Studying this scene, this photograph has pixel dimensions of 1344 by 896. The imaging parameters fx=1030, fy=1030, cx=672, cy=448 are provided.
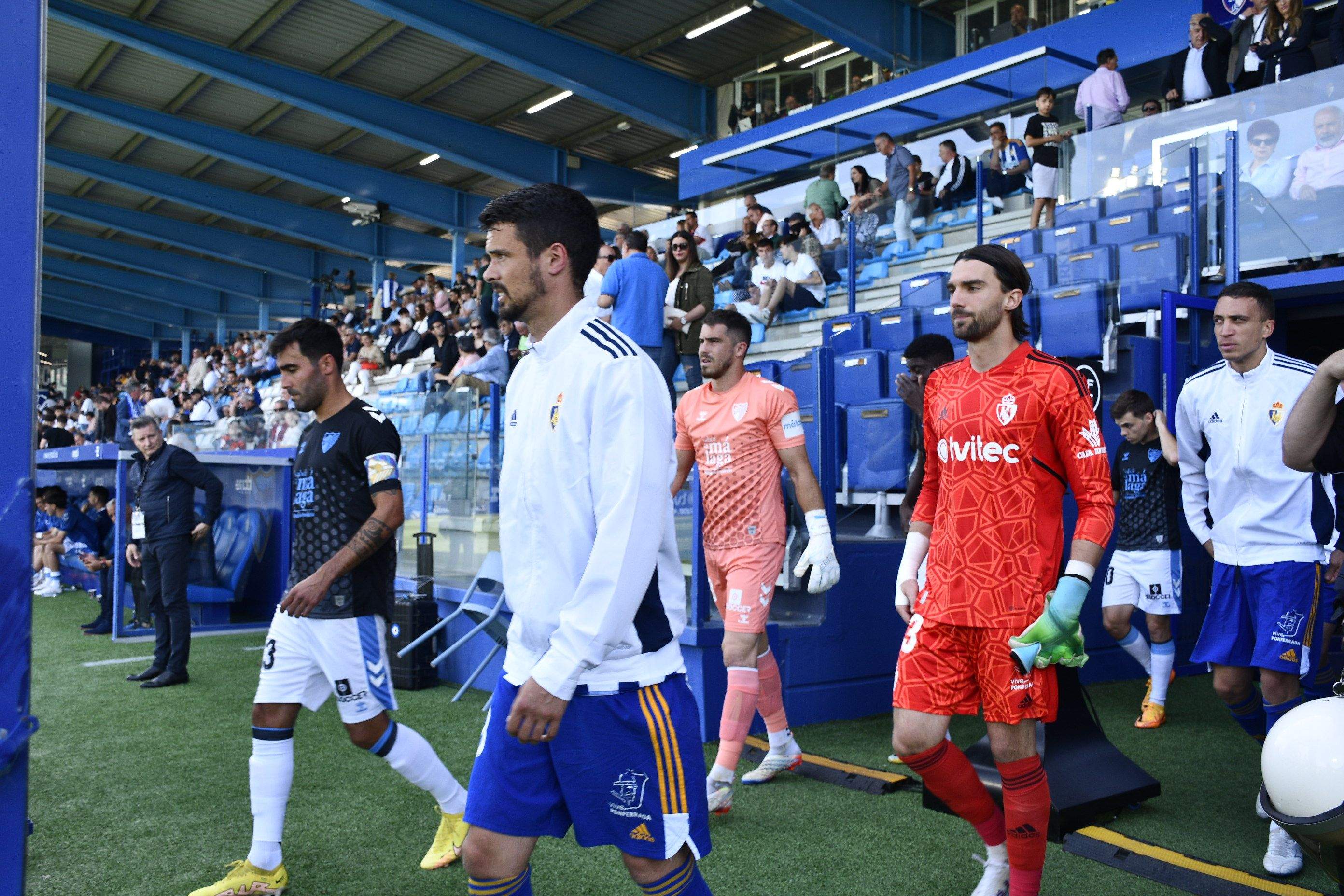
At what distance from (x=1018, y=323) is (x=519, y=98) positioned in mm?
17759

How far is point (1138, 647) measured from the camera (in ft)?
20.2

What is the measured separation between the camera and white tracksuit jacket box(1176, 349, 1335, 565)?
12.0 ft

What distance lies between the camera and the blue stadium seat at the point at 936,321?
26.5 ft

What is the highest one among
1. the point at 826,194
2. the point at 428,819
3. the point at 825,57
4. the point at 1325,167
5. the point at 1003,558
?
the point at 825,57

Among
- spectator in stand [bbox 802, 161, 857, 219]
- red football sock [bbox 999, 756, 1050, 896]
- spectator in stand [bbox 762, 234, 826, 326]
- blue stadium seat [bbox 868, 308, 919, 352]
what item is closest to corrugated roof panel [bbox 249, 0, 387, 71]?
spectator in stand [bbox 802, 161, 857, 219]

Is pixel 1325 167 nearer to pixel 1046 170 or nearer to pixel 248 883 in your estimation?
pixel 1046 170

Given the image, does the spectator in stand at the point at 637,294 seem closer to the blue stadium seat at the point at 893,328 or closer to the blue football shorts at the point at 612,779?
the blue stadium seat at the point at 893,328

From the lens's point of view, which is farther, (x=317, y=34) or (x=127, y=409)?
(x=127, y=409)

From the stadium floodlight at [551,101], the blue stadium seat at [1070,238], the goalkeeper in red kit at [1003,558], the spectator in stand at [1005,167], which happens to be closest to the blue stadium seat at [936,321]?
the blue stadium seat at [1070,238]

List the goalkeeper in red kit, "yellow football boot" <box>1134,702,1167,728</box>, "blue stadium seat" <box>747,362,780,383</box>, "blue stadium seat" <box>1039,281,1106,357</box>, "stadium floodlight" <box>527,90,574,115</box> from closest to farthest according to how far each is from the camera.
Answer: the goalkeeper in red kit
"yellow football boot" <box>1134,702,1167,728</box>
"blue stadium seat" <box>747,362,780,383</box>
"blue stadium seat" <box>1039,281,1106,357</box>
"stadium floodlight" <box>527,90,574,115</box>

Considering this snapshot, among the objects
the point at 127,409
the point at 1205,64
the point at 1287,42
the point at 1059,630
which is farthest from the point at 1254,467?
the point at 127,409

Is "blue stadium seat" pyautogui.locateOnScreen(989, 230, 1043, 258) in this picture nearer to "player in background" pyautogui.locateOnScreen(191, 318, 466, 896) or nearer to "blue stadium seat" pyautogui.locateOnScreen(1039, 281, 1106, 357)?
"blue stadium seat" pyautogui.locateOnScreen(1039, 281, 1106, 357)

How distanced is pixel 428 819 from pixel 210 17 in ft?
51.5

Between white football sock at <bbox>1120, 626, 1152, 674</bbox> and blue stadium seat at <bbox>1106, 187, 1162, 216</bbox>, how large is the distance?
3742 millimetres
